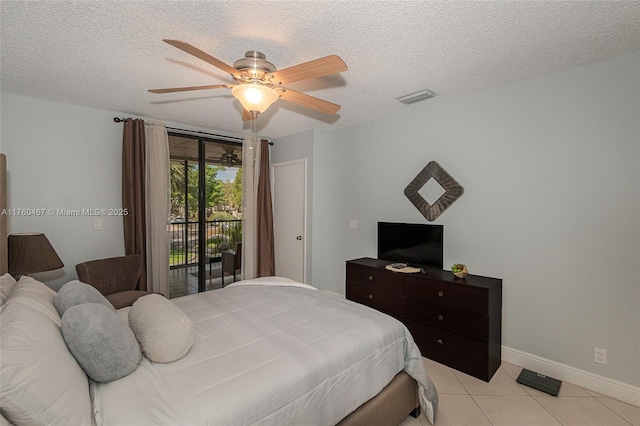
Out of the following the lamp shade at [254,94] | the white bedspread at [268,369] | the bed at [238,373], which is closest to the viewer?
the bed at [238,373]

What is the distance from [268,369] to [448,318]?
196 cm

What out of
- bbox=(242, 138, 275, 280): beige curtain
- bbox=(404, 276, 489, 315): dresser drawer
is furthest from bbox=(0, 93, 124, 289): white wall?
bbox=(404, 276, 489, 315): dresser drawer

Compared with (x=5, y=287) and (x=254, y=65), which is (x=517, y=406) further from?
(x=5, y=287)

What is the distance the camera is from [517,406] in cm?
219

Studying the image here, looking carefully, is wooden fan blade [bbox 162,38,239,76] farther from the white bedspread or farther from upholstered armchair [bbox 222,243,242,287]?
upholstered armchair [bbox 222,243,242,287]

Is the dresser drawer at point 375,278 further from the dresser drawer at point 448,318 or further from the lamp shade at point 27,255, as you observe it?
the lamp shade at point 27,255

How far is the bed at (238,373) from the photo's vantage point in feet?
3.43

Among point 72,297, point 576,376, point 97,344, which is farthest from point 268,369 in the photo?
point 576,376

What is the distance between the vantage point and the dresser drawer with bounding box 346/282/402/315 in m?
3.16

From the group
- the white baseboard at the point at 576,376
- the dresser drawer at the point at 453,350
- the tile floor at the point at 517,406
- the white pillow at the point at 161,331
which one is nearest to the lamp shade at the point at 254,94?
the white pillow at the point at 161,331

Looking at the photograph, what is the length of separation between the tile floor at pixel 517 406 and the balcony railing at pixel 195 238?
3.47 m

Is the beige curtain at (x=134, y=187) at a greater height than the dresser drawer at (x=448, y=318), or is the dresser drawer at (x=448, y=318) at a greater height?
the beige curtain at (x=134, y=187)

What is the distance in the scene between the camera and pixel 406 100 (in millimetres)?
3146

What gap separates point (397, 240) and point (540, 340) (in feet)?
5.29
